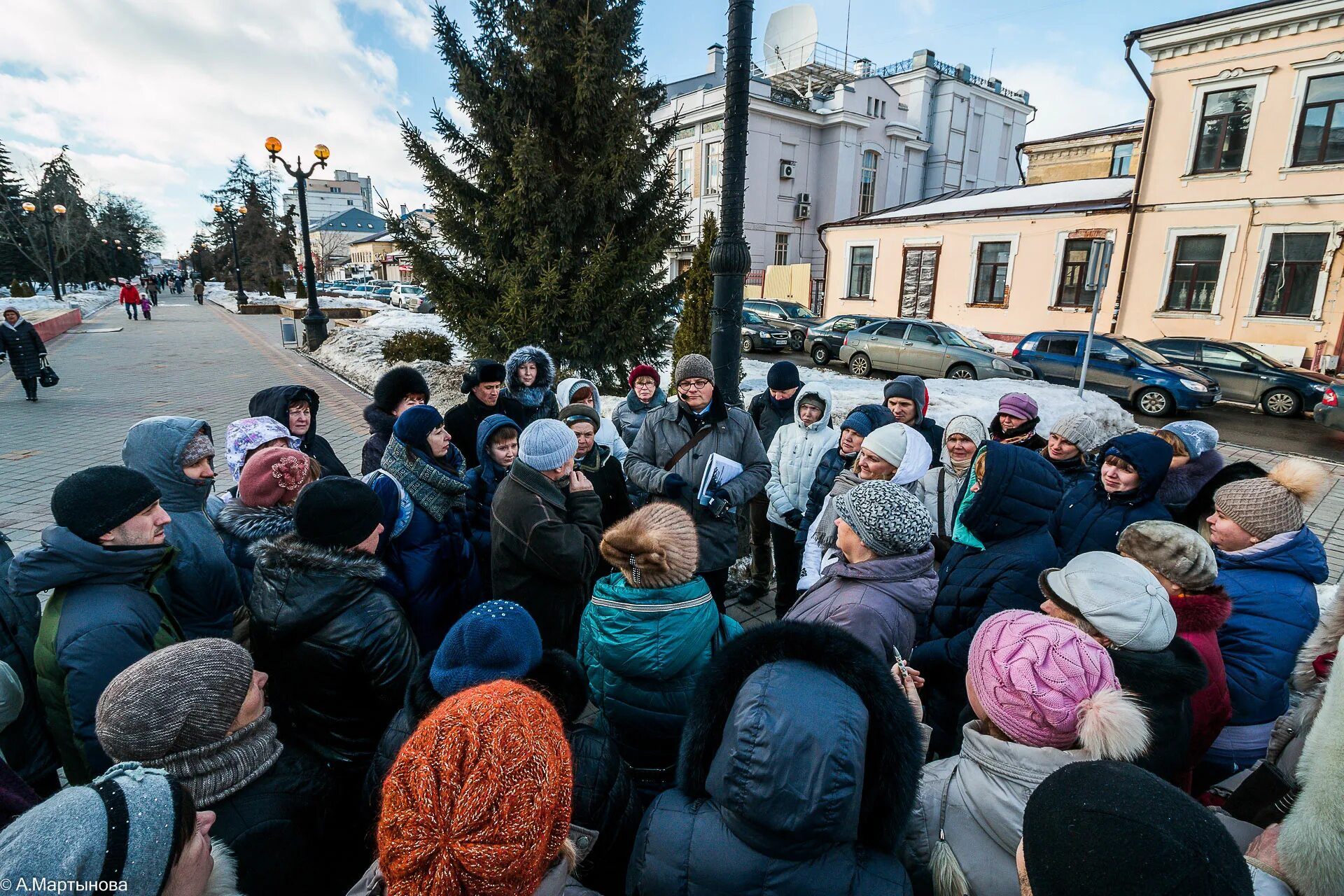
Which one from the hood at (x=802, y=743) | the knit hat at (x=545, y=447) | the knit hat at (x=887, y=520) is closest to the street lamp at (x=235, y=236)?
the knit hat at (x=545, y=447)

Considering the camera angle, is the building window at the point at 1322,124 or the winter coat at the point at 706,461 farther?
the building window at the point at 1322,124

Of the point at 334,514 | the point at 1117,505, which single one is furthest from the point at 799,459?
the point at 334,514

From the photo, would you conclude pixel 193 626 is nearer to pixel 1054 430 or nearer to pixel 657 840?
pixel 657 840

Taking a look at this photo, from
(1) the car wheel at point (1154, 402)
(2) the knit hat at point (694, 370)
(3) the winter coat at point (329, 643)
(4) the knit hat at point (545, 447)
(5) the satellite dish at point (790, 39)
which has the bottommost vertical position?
(1) the car wheel at point (1154, 402)

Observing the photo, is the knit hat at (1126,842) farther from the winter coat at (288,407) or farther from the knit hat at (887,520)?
the winter coat at (288,407)

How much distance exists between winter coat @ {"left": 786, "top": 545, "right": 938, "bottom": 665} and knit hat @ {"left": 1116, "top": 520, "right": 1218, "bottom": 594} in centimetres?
74

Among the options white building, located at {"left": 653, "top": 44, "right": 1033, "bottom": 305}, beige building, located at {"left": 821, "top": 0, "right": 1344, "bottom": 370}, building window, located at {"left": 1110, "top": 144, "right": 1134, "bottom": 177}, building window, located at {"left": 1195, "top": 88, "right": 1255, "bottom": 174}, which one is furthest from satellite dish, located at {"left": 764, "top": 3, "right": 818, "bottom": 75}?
building window, located at {"left": 1195, "top": 88, "right": 1255, "bottom": 174}

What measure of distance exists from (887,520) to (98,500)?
2629mm

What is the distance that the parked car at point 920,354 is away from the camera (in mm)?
14688

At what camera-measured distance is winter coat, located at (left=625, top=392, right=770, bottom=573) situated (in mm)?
3789

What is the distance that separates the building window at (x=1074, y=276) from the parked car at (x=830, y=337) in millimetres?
7534

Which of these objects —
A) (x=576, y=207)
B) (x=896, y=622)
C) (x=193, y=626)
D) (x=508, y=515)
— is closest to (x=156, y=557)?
(x=193, y=626)

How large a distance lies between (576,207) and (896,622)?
8.90 meters

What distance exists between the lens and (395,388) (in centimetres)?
420
